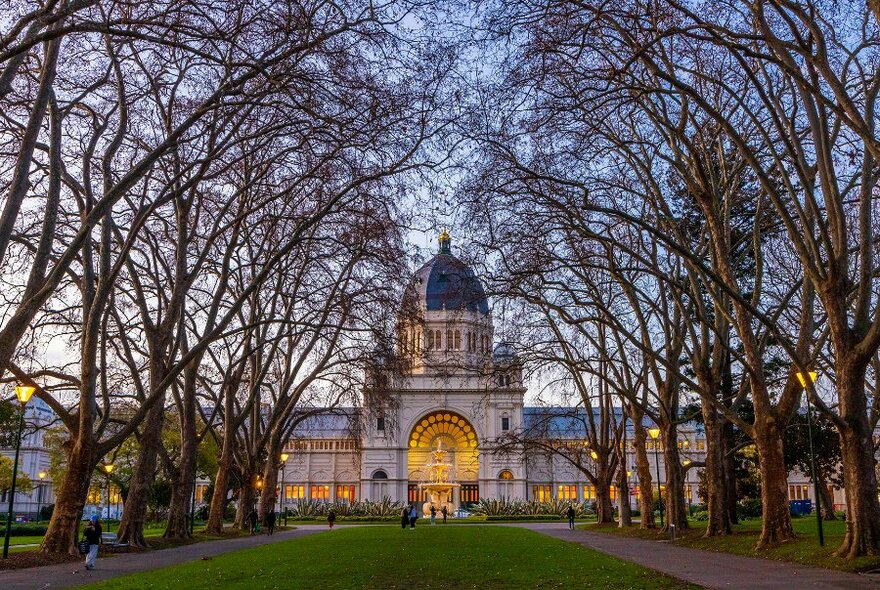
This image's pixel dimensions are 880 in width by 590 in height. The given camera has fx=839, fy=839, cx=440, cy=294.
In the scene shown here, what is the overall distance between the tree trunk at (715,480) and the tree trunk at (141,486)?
18600 mm

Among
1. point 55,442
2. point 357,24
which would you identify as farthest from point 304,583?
point 55,442

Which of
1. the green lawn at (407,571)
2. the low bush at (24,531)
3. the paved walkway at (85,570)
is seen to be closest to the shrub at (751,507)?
the green lawn at (407,571)

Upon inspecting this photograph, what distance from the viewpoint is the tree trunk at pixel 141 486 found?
90.4ft

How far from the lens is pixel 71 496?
2256cm

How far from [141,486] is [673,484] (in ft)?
64.7

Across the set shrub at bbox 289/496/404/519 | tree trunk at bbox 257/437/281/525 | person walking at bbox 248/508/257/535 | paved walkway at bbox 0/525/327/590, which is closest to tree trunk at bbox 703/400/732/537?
paved walkway at bbox 0/525/327/590

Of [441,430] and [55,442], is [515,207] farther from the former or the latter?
[441,430]

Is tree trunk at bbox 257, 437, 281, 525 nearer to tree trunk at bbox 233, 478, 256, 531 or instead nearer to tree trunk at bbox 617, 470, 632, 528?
tree trunk at bbox 233, 478, 256, 531

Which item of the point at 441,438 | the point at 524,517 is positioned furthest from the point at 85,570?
the point at 441,438

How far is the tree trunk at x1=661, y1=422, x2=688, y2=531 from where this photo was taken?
107ft

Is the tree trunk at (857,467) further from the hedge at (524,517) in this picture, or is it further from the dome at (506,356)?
the hedge at (524,517)

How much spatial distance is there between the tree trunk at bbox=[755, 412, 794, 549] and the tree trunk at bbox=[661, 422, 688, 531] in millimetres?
9221

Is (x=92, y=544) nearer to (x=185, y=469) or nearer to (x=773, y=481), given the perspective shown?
(x=185, y=469)

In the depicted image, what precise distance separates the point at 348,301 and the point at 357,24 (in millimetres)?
15536
